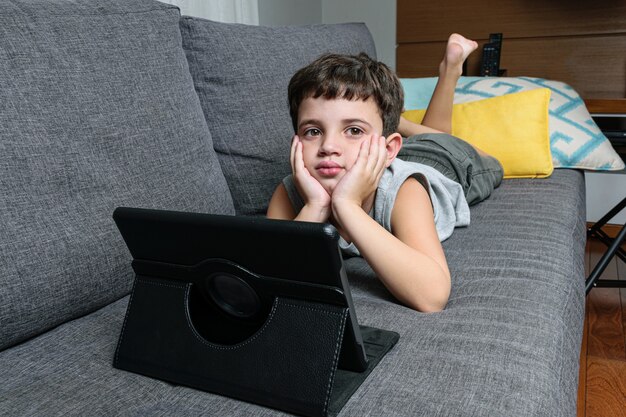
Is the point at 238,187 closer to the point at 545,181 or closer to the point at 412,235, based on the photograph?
the point at 412,235

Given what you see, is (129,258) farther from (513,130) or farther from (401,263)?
(513,130)

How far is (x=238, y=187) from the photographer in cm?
134

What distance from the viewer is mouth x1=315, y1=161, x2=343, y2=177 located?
96cm

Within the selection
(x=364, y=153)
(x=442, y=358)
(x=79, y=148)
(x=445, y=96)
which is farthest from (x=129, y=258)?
(x=445, y=96)

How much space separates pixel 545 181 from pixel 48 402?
1389mm

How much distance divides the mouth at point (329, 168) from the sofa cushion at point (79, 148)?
0.85 feet

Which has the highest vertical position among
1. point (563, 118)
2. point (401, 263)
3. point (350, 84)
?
point (350, 84)

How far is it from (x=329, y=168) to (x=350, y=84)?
15cm

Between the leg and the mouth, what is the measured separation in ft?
2.53

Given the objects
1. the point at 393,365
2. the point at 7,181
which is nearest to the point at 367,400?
the point at 393,365

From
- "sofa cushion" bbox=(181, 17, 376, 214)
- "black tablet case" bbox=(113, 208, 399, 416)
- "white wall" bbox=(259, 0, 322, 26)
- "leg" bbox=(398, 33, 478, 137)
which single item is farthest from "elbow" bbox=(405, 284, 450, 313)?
"white wall" bbox=(259, 0, 322, 26)

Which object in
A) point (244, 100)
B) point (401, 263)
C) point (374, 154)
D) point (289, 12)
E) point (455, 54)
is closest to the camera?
point (401, 263)

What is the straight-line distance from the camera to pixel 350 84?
0.98 meters

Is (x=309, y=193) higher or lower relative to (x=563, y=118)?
higher
